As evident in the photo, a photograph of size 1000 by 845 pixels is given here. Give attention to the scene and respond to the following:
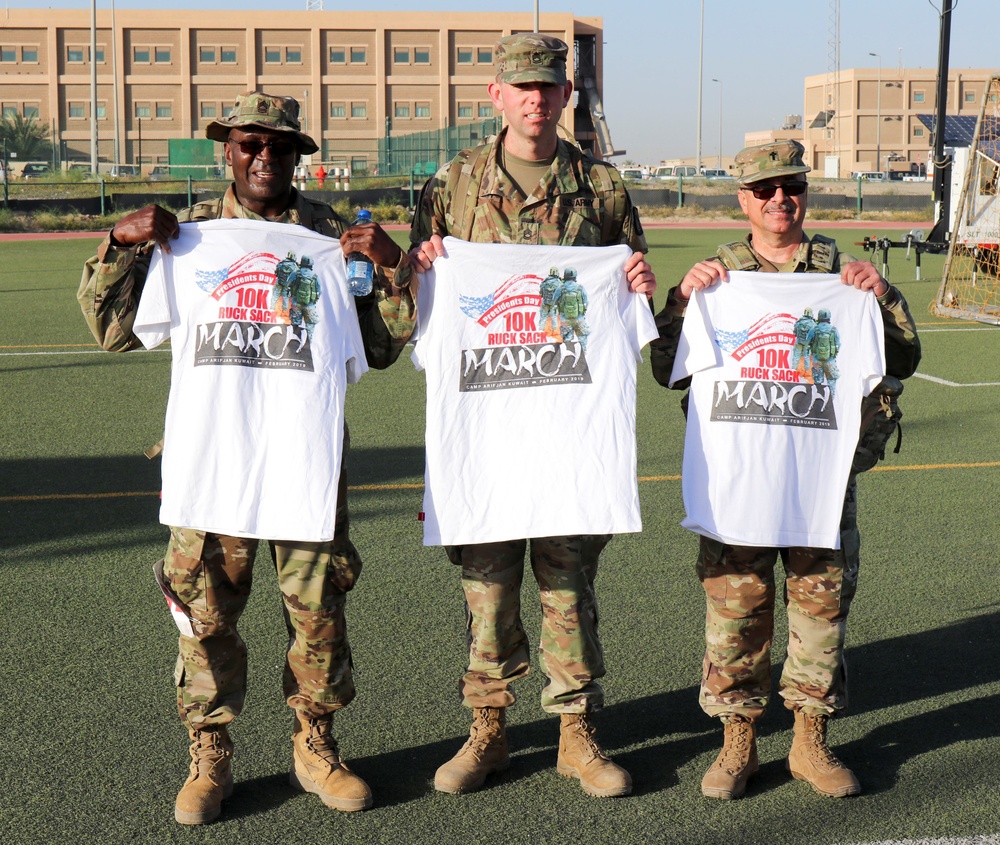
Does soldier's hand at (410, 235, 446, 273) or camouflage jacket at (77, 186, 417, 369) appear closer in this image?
camouflage jacket at (77, 186, 417, 369)

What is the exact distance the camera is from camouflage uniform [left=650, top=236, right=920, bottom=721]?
379 cm

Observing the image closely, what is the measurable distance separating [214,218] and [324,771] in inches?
68.8

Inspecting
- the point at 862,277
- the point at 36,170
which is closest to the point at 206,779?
the point at 862,277

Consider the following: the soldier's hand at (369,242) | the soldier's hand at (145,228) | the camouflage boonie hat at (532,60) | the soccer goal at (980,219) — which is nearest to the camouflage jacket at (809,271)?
the camouflage boonie hat at (532,60)

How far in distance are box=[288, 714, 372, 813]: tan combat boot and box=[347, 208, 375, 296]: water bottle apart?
134 cm

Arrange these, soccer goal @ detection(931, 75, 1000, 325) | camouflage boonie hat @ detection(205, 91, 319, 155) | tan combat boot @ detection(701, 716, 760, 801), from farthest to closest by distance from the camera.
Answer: soccer goal @ detection(931, 75, 1000, 325) → tan combat boot @ detection(701, 716, 760, 801) → camouflage boonie hat @ detection(205, 91, 319, 155)

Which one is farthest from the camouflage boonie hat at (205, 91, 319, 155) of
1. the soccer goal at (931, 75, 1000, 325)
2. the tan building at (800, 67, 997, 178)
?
the tan building at (800, 67, 997, 178)

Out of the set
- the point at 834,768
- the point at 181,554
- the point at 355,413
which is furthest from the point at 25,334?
the point at 834,768

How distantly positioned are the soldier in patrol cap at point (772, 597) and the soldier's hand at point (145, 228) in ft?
5.09

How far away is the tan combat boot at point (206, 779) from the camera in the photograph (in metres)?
3.52

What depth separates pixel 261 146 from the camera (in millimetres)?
3527

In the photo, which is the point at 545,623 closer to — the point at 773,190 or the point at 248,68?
the point at 773,190

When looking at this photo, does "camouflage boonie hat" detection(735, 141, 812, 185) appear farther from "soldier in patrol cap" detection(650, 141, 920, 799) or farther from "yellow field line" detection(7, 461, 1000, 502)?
"yellow field line" detection(7, 461, 1000, 502)

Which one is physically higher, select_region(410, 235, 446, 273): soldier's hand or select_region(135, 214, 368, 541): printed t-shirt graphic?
select_region(410, 235, 446, 273): soldier's hand
